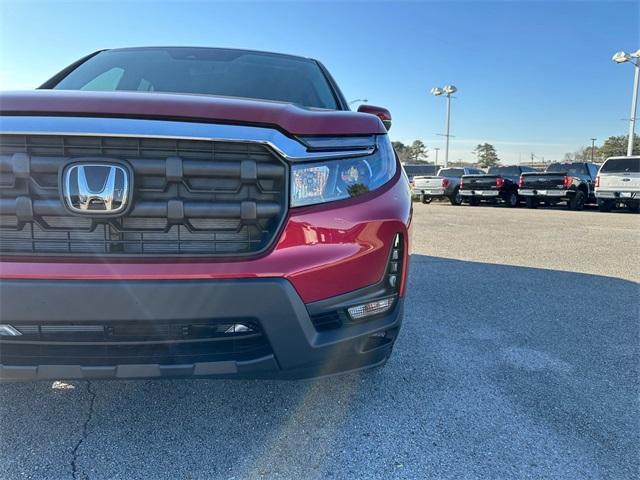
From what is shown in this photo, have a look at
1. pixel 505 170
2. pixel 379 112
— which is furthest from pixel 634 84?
pixel 379 112


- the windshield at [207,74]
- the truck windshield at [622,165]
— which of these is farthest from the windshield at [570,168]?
the windshield at [207,74]

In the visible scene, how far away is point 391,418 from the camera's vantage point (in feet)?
6.96

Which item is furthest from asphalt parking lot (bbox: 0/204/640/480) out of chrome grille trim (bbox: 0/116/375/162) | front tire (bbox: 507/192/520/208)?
front tire (bbox: 507/192/520/208)

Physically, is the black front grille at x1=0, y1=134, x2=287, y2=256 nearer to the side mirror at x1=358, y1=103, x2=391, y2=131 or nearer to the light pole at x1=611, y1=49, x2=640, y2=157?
the side mirror at x1=358, y1=103, x2=391, y2=131

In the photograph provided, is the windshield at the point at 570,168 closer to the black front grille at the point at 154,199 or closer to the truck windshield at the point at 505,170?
the truck windshield at the point at 505,170

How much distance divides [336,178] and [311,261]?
0.36 metres

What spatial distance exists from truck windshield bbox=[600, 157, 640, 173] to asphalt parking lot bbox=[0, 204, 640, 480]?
48.3ft

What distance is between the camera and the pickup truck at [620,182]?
1504 cm

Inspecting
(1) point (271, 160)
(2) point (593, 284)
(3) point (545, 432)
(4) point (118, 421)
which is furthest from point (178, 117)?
(2) point (593, 284)

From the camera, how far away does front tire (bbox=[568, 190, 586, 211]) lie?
16.9 metres

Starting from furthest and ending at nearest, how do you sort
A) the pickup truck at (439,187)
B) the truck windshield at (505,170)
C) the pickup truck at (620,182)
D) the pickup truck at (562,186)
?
the truck windshield at (505,170)
the pickup truck at (439,187)
the pickup truck at (562,186)
the pickup truck at (620,182)

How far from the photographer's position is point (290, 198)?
1666 millimetres

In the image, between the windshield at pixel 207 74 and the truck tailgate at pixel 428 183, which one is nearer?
the windshield at pixel 207 74

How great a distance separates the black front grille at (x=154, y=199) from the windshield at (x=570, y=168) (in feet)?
61.4
